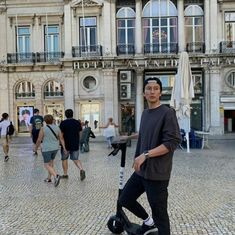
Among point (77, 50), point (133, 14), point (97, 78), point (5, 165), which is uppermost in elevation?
point (133, 14)

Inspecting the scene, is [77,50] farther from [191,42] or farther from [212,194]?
[212,194]

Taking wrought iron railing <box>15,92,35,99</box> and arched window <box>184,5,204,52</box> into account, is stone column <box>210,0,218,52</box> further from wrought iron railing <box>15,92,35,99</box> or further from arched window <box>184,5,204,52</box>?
wrought iron railing <box>15,92,35,99</box>

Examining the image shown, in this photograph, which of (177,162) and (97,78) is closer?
(177,162)

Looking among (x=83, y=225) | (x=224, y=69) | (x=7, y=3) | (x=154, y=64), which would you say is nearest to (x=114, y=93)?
(x=154, y=64)

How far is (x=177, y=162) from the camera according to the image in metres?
13.6

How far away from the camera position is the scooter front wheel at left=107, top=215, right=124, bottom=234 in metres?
5.62

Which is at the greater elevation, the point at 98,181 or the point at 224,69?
the point at 224,69

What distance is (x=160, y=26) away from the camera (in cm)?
3384

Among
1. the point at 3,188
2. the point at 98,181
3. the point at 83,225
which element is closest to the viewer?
the point at 83,225

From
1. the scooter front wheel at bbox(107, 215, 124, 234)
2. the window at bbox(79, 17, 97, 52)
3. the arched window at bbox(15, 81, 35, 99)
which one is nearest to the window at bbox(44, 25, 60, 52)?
the window at bbox(79, 17, 97, 52)

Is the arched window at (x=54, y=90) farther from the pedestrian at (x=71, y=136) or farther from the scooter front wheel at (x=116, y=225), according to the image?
the scooter front wheel at (x=116, y=225)

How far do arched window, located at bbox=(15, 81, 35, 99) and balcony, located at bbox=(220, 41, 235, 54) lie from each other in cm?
1606

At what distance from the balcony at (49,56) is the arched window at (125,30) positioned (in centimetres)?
516

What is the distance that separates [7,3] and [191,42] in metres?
16.0
